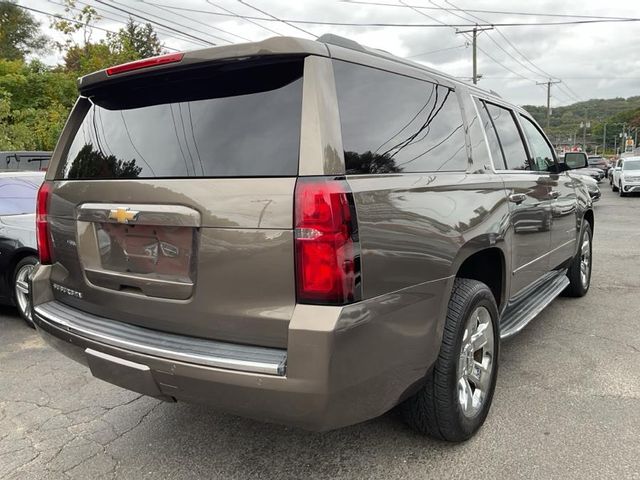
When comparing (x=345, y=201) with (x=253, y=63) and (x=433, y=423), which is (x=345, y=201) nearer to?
(x=253, y=63)

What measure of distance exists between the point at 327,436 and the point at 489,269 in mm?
1440

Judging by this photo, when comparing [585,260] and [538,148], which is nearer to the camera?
[538,148]

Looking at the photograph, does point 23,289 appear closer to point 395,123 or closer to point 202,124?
point 202,124

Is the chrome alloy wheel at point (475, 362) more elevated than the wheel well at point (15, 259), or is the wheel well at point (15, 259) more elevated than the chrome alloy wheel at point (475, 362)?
the wheel well at point (15, 259)

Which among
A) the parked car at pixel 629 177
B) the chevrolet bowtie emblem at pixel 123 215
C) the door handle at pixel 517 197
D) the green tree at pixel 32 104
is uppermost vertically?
the green tree at pixel 32 104

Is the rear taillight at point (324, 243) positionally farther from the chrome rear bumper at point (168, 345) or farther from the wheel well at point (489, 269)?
the wheel well at point (489, 269)

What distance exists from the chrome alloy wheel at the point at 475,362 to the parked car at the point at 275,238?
15 mm

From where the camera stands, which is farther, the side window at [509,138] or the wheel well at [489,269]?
the side window at [509,138]

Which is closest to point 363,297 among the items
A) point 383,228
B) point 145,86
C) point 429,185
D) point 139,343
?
point 383,228

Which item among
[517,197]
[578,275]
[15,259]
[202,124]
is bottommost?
[578,275]

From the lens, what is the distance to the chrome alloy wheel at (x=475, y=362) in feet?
9.41

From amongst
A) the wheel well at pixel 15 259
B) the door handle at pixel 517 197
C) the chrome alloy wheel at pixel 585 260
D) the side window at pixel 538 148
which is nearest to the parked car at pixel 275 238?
the door handle at pixel 517 197

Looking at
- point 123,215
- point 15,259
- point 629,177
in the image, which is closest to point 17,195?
point 15,259

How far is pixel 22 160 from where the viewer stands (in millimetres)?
10461
